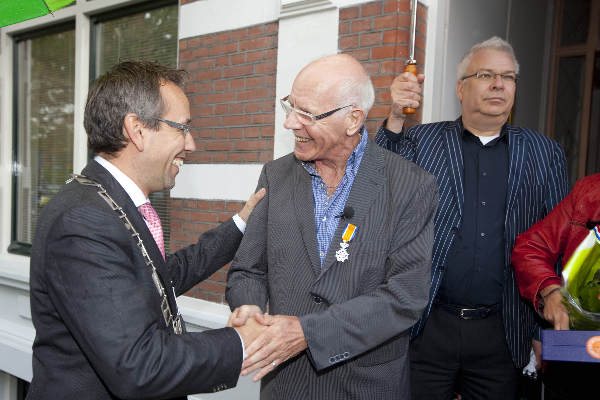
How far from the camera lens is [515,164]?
2387 mm

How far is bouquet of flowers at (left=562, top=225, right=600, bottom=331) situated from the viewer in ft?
5.53

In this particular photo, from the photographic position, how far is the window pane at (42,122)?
555 cm

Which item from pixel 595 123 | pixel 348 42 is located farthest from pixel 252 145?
pixel 595 123

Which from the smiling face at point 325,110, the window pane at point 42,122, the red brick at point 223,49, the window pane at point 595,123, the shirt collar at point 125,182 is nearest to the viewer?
the shirt collar at point 125,182

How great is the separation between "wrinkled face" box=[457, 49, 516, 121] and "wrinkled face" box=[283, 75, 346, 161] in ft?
2.89

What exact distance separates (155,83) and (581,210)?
5.83ft

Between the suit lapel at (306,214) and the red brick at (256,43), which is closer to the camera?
the suit lapel at (306,214)

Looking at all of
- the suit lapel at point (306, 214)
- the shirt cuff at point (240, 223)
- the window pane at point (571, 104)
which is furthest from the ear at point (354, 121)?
the window pane at point (571, 104)

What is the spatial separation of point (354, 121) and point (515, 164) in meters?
0.88

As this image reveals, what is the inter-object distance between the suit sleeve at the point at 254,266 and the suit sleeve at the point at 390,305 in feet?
1.16

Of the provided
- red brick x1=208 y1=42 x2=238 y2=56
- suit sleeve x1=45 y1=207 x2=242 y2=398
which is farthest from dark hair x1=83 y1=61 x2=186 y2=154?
red brick x1=208 y1=42 x2=238 y2=56

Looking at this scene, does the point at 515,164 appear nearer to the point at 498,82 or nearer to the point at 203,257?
the point at 498,82

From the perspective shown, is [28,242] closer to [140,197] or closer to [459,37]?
[140,197]

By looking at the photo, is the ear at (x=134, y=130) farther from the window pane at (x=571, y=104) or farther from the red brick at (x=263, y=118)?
the window pane at (x=571, y=104)
